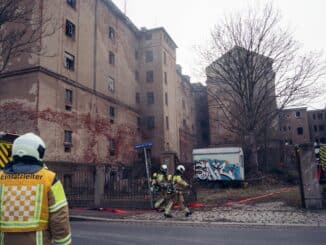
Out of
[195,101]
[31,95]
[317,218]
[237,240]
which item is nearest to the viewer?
[237,240]

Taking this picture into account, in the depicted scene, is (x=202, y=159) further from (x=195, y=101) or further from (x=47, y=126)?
(x=195, y=101)

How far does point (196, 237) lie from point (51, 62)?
21791mm

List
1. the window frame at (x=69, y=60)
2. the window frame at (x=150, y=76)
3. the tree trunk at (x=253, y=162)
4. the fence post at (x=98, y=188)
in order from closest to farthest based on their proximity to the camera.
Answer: the fence post at (x=98, y=188), the tree trunk at (x=253, y=162), the window frame at (x=69, y=60), the window frame at (x=150, y=76)

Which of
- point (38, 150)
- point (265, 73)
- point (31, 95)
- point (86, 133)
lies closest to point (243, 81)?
point (265, 73)

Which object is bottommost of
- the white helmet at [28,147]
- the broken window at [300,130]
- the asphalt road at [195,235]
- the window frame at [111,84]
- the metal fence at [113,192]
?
the asphalt road at [195,235]

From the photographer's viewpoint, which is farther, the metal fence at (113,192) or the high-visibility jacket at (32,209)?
the metal fence at (113,192)

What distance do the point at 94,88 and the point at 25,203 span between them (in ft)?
97.6

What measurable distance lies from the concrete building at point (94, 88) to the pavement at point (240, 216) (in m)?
5.45

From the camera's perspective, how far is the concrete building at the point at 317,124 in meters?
75.0

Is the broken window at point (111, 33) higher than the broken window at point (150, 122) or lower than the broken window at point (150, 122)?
higher

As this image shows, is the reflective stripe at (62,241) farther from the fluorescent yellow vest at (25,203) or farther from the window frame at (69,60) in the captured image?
the window frame at (69,60)

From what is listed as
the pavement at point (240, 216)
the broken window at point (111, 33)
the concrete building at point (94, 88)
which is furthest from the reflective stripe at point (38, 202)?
the broken window at point (111, 33)

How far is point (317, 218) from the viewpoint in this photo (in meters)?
10.5

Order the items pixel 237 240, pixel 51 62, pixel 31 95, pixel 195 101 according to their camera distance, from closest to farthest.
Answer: pixel 237 240
pixel 31 95
pixel 51 62
pixel 195 101
